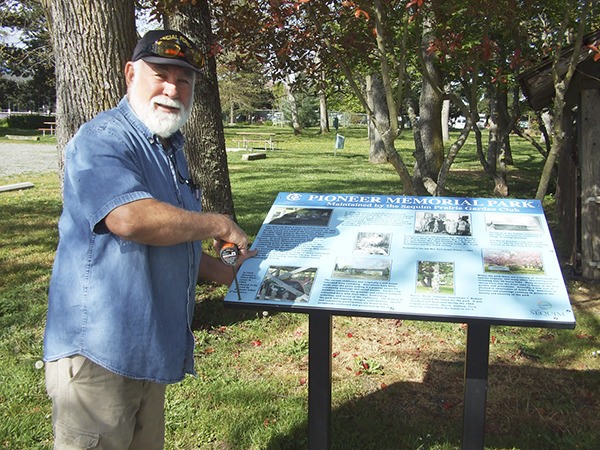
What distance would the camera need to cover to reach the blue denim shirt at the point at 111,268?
6.77ft

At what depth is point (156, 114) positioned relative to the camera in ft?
7.45

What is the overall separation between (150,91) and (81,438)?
4.34ft

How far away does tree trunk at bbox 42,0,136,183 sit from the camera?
171 inches

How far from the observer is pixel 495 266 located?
274cm

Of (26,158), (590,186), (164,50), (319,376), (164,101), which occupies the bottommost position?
(319,376)

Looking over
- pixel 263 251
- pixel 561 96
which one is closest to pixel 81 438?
pixel 263 251

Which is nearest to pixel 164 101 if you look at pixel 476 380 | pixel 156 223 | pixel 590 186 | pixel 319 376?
pixel 156 223

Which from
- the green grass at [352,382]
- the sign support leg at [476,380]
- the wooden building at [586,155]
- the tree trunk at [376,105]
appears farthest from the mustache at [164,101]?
the tree trunk at [376,105]

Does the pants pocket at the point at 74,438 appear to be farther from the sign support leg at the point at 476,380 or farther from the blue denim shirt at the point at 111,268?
the sign support leg at the point at 476,380

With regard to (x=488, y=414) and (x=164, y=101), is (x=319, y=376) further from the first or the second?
(x=488, y=414)

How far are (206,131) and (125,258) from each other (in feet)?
15.0

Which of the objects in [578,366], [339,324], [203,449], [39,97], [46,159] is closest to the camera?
[203,449]

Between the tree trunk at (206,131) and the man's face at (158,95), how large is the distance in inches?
158

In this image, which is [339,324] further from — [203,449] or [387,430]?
[203,449]
